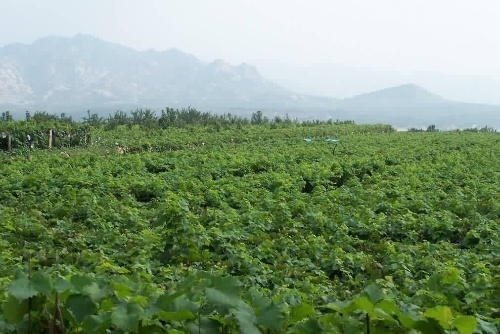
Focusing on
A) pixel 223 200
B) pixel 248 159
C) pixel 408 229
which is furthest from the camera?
pixel 248 159

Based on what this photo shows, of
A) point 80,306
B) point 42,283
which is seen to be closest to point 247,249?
point 80,306

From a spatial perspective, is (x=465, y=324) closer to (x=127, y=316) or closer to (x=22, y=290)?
(x=127, y=316)

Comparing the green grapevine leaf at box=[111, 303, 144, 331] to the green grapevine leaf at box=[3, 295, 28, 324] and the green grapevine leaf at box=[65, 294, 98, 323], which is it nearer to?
the green grapevine leaf at box=[65, 294, 98, 323]

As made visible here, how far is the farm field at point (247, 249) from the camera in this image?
Result: 8.80ft

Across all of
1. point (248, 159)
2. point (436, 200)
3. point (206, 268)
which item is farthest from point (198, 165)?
point (206, 268)

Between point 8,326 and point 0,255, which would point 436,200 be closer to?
point 0,255

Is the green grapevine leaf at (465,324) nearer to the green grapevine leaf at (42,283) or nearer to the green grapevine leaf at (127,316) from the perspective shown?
the green grapevine leaf at (127,316)

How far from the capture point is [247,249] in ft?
24.2

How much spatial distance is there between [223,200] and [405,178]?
5.06 meters

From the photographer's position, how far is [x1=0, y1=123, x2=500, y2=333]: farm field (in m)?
2.68

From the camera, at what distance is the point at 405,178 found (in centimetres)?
1311

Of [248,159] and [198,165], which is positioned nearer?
[198,165]

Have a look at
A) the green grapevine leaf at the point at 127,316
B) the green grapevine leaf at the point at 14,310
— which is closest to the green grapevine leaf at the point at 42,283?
the green grapevine leaf at the point at 14,310

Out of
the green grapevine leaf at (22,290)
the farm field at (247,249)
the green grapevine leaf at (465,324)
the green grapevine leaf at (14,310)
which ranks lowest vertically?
the farm field at (247,249)
